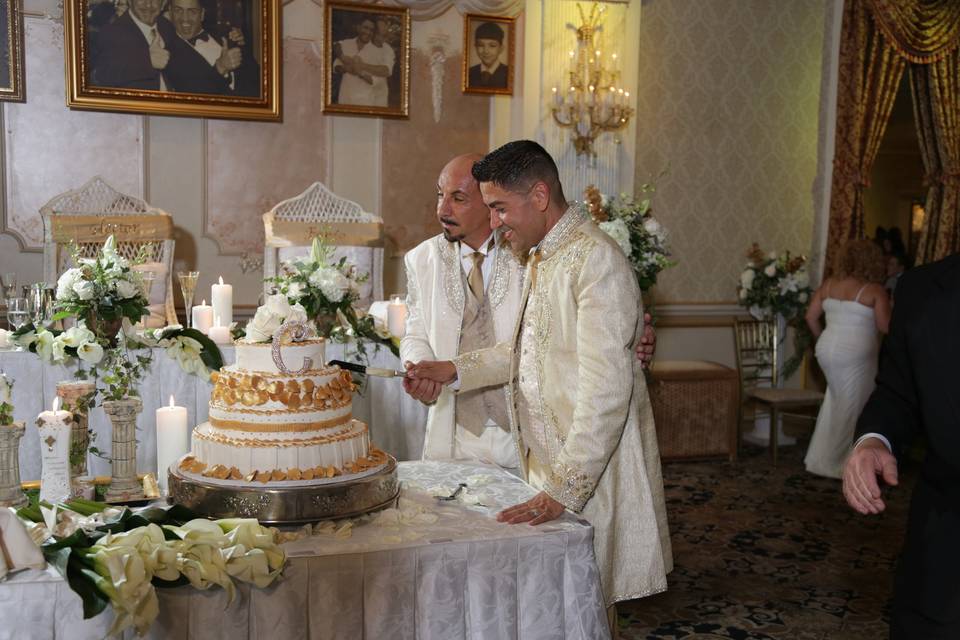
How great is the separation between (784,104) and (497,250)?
5.53 meters

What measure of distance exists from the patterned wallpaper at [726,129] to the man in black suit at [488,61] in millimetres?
1156

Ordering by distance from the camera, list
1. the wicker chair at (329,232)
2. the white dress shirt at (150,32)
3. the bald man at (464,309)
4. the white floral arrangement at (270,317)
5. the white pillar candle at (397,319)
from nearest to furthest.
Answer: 1. the bald man at (464,309)
2. the white floral arrangement at (270,317)
3. the white pillar candle at (397,319)
4. the wicker chair at (329,232)
5. the white dress shirt at (150,32)

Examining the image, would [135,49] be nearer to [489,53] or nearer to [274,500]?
[489,53]

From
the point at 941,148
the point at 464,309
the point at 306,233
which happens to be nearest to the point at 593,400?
the point at 464,309

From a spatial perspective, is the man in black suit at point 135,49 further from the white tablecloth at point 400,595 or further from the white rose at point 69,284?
the white tablecloth at point 400,595

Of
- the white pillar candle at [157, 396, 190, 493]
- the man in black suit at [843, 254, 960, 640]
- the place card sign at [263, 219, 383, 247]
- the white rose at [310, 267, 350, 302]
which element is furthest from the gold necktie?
the place card sign at [263, 219, 383, 247]

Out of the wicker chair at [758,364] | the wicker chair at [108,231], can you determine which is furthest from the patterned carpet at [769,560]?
the wicker chair at [108,231]

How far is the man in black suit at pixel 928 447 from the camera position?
1.86 metres

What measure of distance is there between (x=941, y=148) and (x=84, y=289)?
7496 mm

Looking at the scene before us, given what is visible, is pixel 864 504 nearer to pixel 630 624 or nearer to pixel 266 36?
pixel 630 624

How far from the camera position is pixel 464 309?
3521 millimetres

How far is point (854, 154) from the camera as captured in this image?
8047 millimetres

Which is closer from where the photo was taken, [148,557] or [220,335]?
[148,557]

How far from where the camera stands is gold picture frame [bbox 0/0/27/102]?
259 inches
